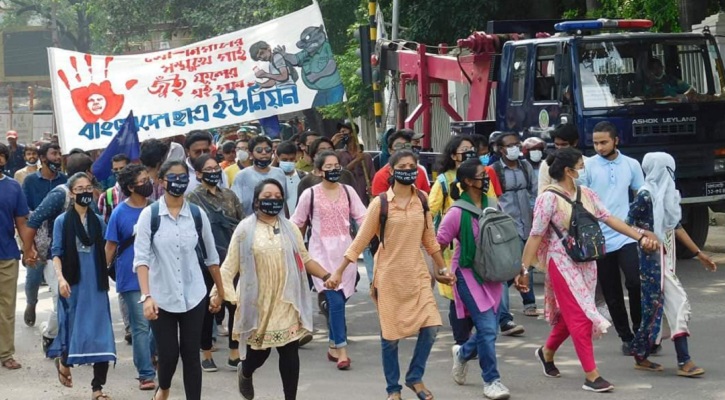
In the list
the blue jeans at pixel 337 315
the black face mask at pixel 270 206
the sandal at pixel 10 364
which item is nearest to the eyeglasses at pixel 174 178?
the black face mask at pixel 270 206

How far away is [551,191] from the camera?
8367 mm

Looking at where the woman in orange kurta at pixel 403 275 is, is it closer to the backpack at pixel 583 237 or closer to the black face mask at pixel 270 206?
the black face mask at pixel 270 206

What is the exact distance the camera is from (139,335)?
869cm

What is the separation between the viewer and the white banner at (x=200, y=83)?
45.1ft

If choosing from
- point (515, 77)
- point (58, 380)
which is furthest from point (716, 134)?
point (58, 380)

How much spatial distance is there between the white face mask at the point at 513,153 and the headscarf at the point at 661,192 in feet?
8.43

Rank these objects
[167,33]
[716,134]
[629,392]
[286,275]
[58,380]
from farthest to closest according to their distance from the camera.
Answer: [167,33] < [716,134] < [58,380] < [629,392] < [286,275]

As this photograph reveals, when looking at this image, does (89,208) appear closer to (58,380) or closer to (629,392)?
(58,380)

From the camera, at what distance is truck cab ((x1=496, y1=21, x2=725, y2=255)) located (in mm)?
12797

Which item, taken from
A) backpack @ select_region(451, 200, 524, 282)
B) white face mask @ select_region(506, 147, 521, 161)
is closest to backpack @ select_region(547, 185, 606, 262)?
backpack @ select_region(451, 200, 524, 282)

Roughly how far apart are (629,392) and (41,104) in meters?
70.9

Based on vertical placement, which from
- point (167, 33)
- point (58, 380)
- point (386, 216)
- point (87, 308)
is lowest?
point (58, 380)

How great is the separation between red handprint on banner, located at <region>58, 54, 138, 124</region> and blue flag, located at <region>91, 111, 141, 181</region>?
2.14 meters

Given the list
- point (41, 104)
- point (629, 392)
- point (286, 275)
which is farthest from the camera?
point (41, 104)
